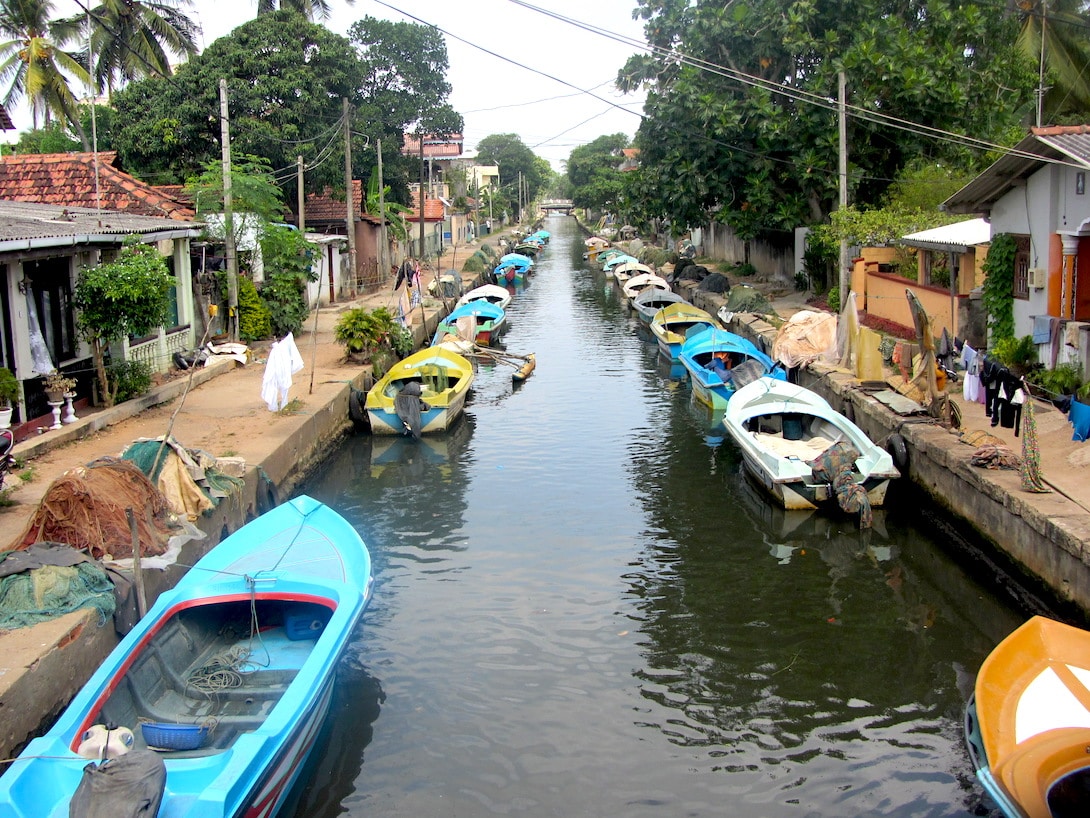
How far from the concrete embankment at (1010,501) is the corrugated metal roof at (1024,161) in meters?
3.59

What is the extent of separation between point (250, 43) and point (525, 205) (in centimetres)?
8826

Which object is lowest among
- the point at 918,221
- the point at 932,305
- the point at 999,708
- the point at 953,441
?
the point at 999,708

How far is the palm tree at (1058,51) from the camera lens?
2955 cm

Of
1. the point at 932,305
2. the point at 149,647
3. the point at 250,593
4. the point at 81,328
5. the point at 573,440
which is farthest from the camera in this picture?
the point at 932,305

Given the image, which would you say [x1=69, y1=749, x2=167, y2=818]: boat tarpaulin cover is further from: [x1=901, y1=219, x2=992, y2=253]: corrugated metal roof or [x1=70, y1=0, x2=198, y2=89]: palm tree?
[x1=70, y1=0, x2=198, y2=89]: palm tree

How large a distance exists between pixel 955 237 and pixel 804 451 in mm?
6848

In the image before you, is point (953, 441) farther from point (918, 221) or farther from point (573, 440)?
point (918, 221)

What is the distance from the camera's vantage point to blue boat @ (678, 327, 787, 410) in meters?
19.5

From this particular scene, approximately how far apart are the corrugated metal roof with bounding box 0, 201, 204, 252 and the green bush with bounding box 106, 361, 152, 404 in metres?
2.03

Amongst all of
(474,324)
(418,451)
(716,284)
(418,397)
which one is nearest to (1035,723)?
(418,451)

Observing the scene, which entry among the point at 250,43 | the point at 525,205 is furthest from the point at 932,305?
the point at 525,205

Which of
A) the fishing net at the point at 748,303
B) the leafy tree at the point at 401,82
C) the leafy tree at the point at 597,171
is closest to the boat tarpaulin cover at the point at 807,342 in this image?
the fishing net at the point at 748,303

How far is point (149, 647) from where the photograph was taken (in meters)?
7.78

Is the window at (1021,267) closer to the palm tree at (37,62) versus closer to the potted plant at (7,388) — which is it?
the potted plant at (7,388)
